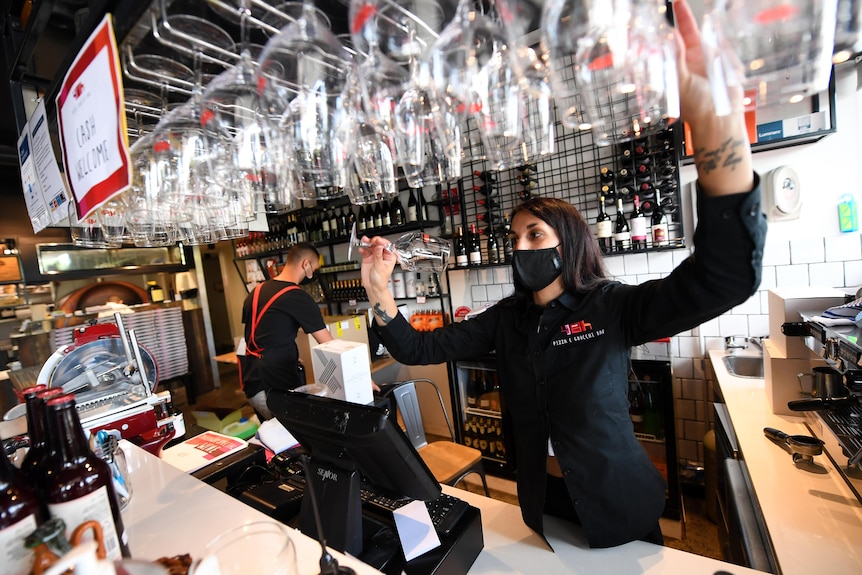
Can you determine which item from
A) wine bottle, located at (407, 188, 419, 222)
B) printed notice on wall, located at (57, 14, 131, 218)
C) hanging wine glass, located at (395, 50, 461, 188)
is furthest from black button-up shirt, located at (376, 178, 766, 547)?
wine bottle, located at (407, 188, 419, 222)

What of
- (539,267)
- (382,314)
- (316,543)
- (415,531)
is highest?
(539,267)

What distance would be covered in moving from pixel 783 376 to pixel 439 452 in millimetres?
1735

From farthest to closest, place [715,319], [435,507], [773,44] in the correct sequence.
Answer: [715,319] < [435,507] < [773,44]

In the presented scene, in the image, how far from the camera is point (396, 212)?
13.9 feet

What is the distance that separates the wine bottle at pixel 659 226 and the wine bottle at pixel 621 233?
0.17 metres

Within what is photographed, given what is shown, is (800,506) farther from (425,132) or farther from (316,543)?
(425,132)

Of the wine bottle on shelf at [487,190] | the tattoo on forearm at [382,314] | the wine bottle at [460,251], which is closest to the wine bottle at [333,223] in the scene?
the wine bottle at [460,251]

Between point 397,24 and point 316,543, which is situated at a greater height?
point 397,24

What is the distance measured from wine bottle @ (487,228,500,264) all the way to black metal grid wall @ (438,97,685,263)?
1.1 inches

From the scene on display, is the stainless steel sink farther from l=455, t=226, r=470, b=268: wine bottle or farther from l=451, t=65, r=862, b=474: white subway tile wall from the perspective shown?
l=455, t=226, r=470, b=268: wine bottle

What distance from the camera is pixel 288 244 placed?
5250 mm


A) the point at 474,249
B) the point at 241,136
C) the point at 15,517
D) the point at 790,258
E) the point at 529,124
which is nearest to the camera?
the point at 15,517

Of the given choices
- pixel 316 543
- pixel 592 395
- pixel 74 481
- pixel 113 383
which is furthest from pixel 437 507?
pixel 113 383

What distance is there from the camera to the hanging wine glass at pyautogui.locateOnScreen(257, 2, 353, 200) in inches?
30.0
